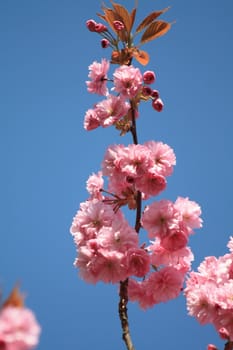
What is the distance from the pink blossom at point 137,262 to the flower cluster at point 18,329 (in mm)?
927

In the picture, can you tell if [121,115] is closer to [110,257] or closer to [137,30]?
[137,30]

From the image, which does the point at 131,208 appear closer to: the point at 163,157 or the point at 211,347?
the point at 163,157

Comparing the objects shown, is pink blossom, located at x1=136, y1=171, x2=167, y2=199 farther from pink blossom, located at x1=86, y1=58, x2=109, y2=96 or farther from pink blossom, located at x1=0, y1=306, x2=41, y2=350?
pink blossom, located at x1=0, y1=306, x2=41, y2=350

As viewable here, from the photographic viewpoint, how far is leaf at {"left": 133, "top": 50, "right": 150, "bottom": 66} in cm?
164

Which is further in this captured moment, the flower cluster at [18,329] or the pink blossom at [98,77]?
the pink blossom at [98,77]

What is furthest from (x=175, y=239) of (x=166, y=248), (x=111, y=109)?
(x=111, y=109)

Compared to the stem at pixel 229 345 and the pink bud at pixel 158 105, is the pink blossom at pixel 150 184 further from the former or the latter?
the stem at pixel 229 345

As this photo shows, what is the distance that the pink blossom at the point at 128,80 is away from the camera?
160 centimetres

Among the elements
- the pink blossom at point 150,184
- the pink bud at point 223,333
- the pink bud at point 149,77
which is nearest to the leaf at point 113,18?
the pink bud at point 149,77

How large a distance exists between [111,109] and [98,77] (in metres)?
0.18

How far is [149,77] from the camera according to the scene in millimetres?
1583

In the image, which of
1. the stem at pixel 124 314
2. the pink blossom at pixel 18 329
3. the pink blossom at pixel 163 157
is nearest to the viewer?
the pink blossom at pixel 18 329

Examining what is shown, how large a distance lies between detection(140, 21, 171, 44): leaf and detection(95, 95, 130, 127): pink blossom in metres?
0.24

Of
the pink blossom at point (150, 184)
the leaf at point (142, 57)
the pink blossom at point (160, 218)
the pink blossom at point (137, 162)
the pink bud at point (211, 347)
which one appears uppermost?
the leaf at point (142, 57)
